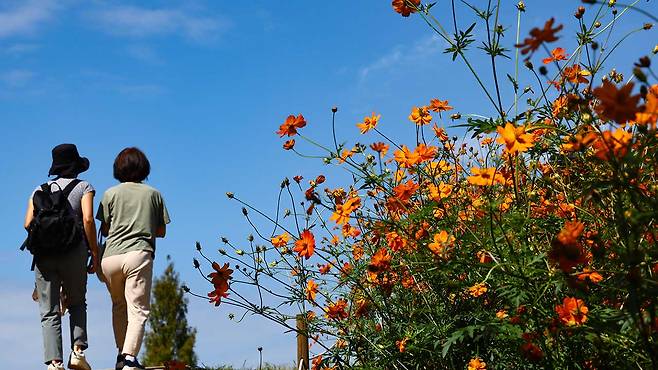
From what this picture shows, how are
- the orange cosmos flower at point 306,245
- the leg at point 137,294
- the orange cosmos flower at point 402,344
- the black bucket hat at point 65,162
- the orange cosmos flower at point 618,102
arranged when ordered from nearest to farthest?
the orange cosmos flower at point 618,102
the orange cosmos flower at point 402,344
the orange cosmos flower at point 306,245
the leg at point 137,294
the black bucket hat at point 65,162

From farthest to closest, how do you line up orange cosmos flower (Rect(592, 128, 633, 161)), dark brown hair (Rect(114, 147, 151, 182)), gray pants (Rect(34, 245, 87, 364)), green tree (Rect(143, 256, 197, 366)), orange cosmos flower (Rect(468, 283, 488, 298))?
green tree (Rect(143, 256, 197, 366)) → gray pants (Rect(34, 245, 87, 364)) → dark brown hair (Rect(114, 147, 151, 182)) → orange cosmos flower (Rect(468, 283, 488, 298)) → orange cosmos flower (Rect(592, 128, 633, 161))

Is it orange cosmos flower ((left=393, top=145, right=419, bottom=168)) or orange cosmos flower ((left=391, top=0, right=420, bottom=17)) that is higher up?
orange cosmos flower ((left=391, top=0, right=420, bottom=17))

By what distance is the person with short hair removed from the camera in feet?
19.4

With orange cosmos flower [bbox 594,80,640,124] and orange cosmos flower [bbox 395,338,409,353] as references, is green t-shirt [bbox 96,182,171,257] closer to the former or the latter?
orange cosmos flower [bbox 395,338,409,353]

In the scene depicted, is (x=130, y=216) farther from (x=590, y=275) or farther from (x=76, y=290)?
→ (x=590, y=275)

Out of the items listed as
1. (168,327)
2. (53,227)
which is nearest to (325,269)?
(53,227)

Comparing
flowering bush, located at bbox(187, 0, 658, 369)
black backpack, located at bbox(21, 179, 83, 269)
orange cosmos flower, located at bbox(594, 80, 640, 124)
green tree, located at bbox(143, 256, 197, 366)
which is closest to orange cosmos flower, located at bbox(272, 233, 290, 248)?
flowering bush, located at bbox(187, 0, 658, 369)

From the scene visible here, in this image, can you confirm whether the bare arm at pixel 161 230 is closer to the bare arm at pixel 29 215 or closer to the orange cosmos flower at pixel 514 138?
the bare arm at pixel 29 215

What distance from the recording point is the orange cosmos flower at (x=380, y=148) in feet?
14.4

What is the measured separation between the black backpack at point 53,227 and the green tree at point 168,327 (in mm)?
8652

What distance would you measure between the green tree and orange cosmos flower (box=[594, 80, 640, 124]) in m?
13.2

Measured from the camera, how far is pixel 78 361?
20.8 feet

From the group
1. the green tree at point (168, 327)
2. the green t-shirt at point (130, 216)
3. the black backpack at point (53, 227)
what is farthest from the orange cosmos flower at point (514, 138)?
the green tree at point (168, 327)

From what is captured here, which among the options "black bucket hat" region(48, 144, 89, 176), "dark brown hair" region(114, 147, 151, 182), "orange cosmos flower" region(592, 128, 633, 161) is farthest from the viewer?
"black bucket hat" region(48, 144, 89, 176)
